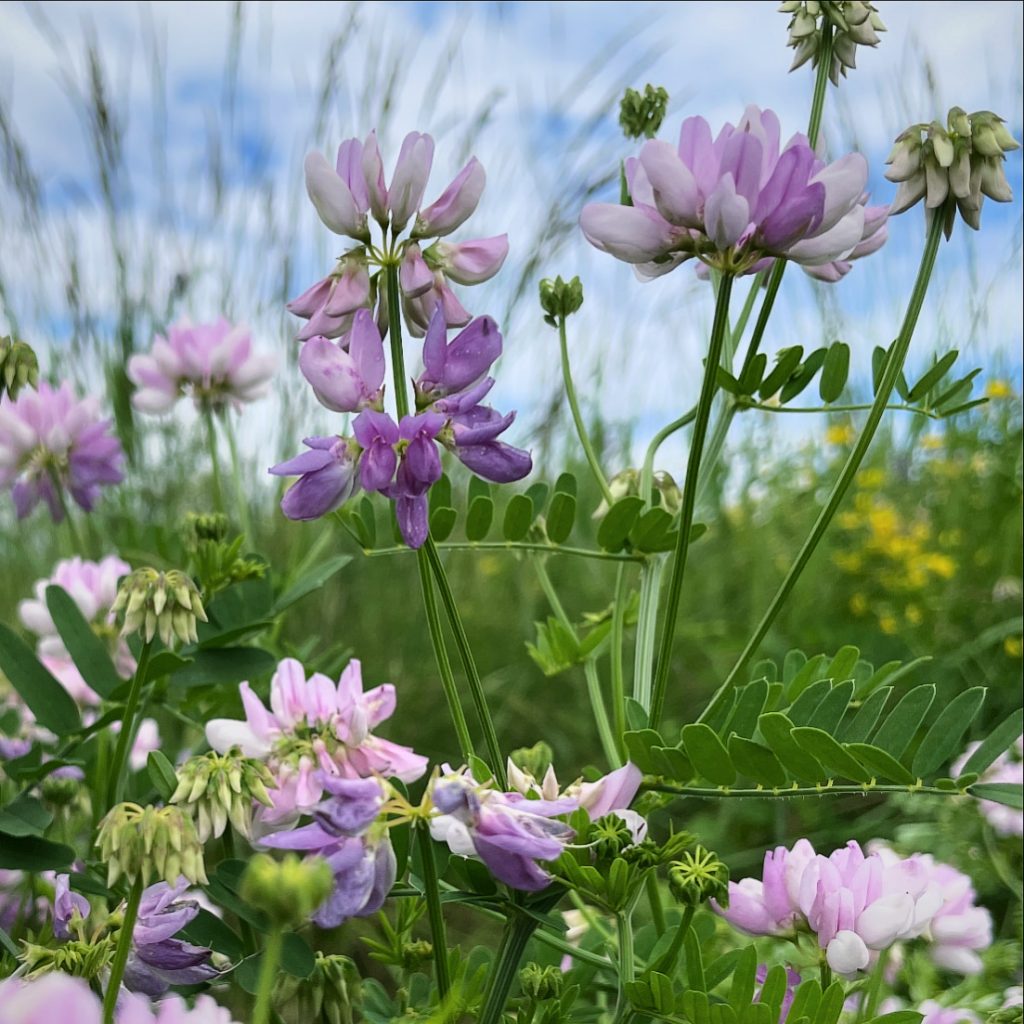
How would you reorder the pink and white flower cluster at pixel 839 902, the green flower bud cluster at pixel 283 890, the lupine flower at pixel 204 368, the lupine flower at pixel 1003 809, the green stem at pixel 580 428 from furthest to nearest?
the lupine flower at pixel 204 368
the lupine flower at pixel 1003 809
the green stem at pixel 580 428
the pink and white flower cluster at pixel 839 902
the green flower bud cluster at pixel 283 890

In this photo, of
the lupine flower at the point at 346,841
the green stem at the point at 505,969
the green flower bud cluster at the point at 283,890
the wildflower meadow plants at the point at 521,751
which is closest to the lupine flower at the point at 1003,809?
the wildflower meadow plants at the point at 521,751

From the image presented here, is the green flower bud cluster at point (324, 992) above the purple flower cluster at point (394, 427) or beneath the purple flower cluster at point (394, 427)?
beneath

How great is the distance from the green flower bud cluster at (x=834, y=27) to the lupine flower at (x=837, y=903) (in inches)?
19.3

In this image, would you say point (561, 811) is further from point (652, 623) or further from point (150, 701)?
point (150, 701)

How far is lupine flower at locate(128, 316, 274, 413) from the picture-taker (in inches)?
58.3

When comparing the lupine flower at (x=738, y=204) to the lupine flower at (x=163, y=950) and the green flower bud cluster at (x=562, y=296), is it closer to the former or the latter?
the green flower bud cluster at (x=562, y=296)

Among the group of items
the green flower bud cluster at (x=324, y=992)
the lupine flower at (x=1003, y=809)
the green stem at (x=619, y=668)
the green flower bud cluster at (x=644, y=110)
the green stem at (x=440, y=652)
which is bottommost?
the lupine flower at (x=1003, y=809)

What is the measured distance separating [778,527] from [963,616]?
606 millimetres

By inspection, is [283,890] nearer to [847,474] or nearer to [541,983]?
[541,983]

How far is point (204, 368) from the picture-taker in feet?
4.88

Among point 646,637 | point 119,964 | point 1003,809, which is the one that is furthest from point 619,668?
point 1003,809

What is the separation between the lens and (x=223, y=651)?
89 centimetres

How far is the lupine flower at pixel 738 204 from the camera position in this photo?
594 millimetres

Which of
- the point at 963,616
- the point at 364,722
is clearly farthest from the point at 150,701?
the point at 963,616
